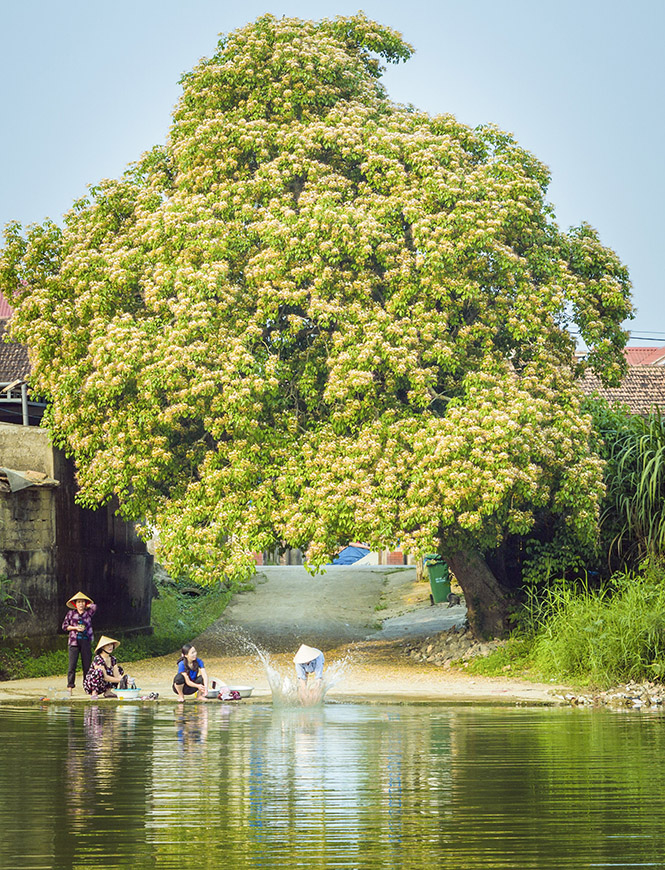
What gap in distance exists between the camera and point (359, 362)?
754 inches

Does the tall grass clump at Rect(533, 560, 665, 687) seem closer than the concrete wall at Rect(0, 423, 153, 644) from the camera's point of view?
Yes

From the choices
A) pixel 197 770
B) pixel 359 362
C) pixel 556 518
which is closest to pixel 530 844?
pixel 197 770

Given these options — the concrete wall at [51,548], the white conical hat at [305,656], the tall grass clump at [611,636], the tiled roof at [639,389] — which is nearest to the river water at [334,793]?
the white conical hat at [305,656]

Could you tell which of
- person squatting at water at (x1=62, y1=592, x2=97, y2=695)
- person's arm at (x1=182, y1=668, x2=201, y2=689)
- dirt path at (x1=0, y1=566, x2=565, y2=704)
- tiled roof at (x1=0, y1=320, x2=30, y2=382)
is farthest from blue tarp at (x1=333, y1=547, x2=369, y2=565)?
person's arm at (x1=182, y1=668, x2=201, y2=689)

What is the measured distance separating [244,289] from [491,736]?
10850 mm

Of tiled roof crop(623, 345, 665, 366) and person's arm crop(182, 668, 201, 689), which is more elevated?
tiled roof crop(623, 345, 665, 366)

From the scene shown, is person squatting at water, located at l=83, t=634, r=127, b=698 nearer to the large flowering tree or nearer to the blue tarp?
the large flowering tree

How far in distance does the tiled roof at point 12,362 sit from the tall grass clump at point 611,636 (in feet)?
69.0

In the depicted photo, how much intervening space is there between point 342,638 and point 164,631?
409cm

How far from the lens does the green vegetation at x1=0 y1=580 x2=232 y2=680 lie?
20.7 meters

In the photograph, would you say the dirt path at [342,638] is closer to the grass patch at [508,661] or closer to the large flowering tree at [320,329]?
the grass patch at [508,661]

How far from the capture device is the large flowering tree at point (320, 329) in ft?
63.3

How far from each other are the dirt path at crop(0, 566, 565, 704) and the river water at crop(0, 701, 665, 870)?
169 inches

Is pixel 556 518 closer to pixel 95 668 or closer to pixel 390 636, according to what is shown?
pixel 390 636
